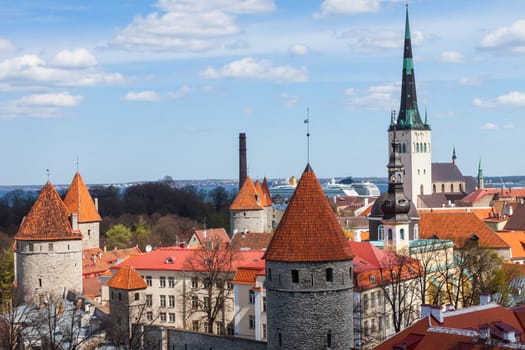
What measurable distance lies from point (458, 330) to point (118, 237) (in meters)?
61.6

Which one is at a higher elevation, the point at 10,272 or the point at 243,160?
the point at 243,160

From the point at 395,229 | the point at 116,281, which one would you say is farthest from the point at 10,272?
the point at 395,229

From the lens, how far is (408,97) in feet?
344

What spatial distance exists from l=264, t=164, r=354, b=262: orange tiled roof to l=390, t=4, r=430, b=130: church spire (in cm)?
7865

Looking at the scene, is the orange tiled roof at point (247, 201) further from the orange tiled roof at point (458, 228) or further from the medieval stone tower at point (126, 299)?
the medieval stone tower at point (126, 299)

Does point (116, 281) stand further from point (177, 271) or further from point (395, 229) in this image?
point (395, 229)

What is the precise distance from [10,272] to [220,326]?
2030 centimetres

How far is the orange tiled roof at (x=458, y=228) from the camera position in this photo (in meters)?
61.3

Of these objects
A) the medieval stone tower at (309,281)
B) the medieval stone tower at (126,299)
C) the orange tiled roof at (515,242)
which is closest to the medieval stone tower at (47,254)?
the medieval stone tower at (126,299)

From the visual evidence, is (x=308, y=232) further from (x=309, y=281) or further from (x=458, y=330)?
(x=458, y=330)

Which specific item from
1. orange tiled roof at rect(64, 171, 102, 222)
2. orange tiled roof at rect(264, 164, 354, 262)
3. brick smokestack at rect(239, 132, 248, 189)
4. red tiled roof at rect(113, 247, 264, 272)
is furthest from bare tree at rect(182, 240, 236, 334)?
brick smokestack at rect(239, 132, 248, 189)

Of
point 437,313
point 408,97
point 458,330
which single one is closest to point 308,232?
point 437,313

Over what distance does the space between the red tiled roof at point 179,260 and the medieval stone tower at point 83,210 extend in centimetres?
1477

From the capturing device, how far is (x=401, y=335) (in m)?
25.5
